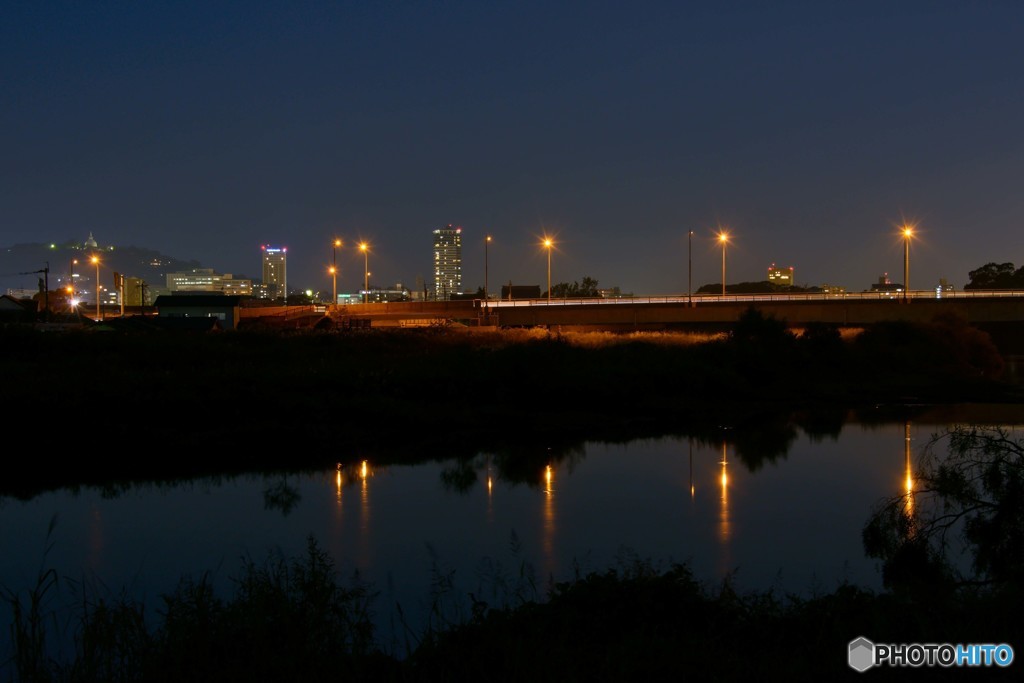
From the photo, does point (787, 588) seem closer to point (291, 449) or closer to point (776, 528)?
point (776, 528)

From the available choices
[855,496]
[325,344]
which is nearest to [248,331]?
[325,344]

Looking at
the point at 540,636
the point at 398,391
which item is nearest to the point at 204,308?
the point at 398,391

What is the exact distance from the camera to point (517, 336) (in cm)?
4647

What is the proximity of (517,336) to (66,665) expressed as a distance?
1533 inches

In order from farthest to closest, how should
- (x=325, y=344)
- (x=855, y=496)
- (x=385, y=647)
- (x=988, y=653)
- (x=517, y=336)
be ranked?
1. (x=517, y=336)
2. (x=325, y=344)
3. (x=855, y=496)
4. (x=385, y=647)
5. (x=988, y=653)

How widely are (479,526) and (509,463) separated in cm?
677

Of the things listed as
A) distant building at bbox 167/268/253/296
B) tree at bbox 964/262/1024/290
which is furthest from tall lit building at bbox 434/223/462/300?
tree at bbox 964/262/1024/290

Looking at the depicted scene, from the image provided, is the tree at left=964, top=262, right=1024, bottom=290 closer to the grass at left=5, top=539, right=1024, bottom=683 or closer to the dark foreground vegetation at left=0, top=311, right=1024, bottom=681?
the dark foreground vegetation at left=0, top=311, right=1024, bottom=681

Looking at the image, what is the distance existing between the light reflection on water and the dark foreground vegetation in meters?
0.76

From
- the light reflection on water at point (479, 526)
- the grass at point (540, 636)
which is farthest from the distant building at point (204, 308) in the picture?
the grass at point (540, 636)

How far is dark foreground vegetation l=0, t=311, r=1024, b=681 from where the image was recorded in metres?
7.77

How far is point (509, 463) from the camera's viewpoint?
23.1m

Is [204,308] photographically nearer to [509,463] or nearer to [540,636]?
[509,463]

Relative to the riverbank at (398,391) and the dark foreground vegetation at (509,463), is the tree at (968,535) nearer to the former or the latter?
the dark foreground vegetation at (509,463)
